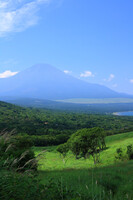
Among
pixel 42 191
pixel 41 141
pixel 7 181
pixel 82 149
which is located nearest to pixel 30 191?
pixel 42 191

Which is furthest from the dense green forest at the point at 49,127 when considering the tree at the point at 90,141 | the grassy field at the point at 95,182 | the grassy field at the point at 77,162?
the grassy field at the point at 95,182

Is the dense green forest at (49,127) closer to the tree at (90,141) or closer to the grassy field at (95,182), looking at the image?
the tree at (90,141)

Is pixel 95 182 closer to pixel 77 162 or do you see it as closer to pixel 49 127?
pixel 77 162

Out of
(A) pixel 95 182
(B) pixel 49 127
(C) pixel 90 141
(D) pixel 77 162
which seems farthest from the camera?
(B) pixel 49 127

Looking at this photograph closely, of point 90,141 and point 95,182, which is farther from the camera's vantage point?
point 90,141

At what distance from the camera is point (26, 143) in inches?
1059

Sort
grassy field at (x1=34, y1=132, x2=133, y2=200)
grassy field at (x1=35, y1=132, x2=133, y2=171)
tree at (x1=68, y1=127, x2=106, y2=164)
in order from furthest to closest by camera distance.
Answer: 1. tree at (x1=68, y1=127, x2=106, y2=164)
2. grassy field at (x1=35, y1=132, x2=133, y2=171)
3. grassy field at (x1=34, y1=132, x2=133, y2=200)

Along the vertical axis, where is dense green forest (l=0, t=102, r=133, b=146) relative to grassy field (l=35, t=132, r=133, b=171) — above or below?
below

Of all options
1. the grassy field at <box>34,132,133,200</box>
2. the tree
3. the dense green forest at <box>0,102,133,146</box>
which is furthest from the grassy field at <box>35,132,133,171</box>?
the dense green forest at <box>0,102,133,146</box>

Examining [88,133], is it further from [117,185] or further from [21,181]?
[21,181]

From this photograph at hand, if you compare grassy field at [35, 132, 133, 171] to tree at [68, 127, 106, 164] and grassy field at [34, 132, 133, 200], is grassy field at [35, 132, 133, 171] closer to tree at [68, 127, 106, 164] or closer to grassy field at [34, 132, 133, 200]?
tree at [68, 127, 106, 164]

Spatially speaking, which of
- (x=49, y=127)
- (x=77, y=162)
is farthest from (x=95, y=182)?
(x=49, y=127)

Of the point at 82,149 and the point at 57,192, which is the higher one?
the point at 57,192

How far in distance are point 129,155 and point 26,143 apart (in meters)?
18.5
